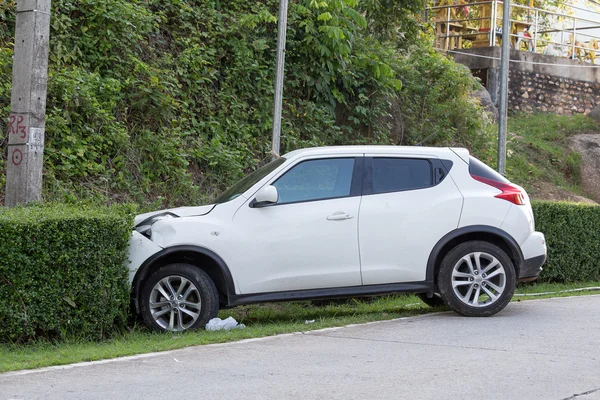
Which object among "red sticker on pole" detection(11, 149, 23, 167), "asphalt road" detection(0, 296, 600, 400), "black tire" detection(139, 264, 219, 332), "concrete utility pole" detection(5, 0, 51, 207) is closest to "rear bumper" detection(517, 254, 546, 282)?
"asphalt road" detection(0, 296, 600, 400)

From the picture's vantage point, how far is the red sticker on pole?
9.33 meters

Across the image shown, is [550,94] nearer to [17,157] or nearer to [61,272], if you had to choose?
[17,157]

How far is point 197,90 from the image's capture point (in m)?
A: 15.2

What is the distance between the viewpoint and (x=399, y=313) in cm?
1030

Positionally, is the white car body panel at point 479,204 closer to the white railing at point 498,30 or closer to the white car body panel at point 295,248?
the white car body panel at point 295,248

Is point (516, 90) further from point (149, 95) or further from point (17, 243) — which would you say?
point (17, 243)

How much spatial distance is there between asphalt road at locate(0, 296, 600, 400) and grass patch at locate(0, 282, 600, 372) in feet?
0.84

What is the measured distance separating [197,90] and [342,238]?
264 inches

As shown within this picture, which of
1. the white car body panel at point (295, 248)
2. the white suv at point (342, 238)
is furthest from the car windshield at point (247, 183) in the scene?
the white car body panel at point (295, 248)

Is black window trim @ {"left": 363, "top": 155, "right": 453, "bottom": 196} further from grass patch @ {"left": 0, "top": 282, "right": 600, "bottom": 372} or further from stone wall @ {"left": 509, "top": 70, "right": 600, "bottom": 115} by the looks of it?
stone wall @ {"left": 509, "top": 70, "right": 600, "bottom": 115}

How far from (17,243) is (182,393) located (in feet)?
8.55

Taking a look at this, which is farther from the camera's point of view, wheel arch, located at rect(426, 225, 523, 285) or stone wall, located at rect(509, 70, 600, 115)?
stone wall, located at rect(509, 70, 600, 115)

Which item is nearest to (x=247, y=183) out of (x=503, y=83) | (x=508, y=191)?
(x=508, y=191)

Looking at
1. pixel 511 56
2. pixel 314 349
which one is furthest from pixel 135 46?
pixel 511 56
